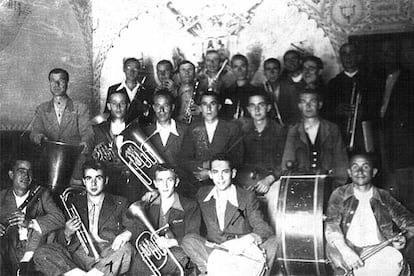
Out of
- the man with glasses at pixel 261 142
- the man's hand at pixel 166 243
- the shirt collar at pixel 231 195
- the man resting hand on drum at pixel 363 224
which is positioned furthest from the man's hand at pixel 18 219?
the man resting hand on drum at pixel 363 224

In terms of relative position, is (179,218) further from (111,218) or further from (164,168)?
(111,218)

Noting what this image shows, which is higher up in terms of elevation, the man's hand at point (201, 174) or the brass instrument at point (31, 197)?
the man's hand at point (201, 174)

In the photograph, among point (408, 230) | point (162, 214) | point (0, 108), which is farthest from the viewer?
point (0, 108)

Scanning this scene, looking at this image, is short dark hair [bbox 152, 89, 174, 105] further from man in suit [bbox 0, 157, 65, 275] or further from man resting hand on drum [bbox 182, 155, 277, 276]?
man in suit [bbox 0, 157, 65, 275]

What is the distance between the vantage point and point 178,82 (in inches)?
164

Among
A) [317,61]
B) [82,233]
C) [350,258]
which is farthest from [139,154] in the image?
[350,258]

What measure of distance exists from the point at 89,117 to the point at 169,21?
2.75ft

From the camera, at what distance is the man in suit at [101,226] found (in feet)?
13.4

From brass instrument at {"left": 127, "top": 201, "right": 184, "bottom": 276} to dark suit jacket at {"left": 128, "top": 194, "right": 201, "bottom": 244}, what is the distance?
32mm

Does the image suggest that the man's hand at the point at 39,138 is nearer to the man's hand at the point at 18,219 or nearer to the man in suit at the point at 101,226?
the man in suit at the point at 101,226

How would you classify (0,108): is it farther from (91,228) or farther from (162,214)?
(162,214)

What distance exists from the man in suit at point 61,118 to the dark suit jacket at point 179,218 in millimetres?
660

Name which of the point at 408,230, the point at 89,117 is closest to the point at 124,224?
the point at 89,117

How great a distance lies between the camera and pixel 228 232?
3.97 meters
